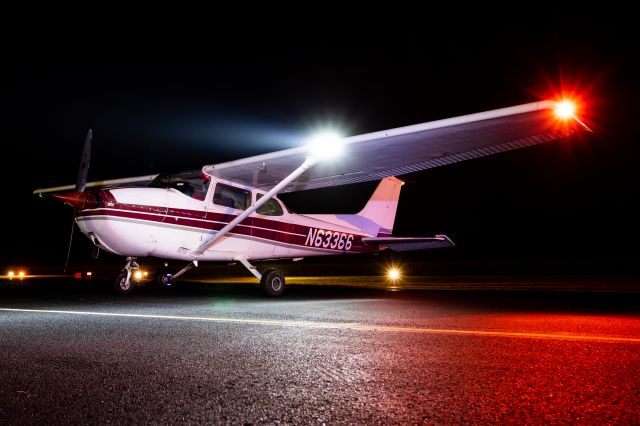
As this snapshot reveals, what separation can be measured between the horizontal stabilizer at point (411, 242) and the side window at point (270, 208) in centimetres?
322

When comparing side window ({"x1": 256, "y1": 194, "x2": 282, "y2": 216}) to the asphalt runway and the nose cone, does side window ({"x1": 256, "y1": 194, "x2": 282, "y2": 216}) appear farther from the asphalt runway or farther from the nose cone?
the asphalt runway

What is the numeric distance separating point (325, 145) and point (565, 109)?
4.05 meters

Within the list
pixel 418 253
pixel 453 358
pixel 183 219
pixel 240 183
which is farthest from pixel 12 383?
pixel 418 253

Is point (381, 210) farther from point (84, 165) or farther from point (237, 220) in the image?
point (84, 165)

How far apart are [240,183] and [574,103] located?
22.3 ft

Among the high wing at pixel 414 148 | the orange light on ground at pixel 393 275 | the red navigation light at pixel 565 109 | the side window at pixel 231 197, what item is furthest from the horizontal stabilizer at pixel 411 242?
the orange light on ground at pixel 393 275

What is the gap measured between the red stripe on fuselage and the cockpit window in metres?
0.42

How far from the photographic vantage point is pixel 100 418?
2.33 metres

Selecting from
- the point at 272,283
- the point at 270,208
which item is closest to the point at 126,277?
the point at 272,283

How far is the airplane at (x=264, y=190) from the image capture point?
8.37 m

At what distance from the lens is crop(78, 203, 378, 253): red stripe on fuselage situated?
911cm

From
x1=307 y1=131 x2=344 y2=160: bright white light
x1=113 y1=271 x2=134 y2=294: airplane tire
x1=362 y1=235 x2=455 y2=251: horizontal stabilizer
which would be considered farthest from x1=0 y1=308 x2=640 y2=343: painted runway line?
x1=362 y1=235 x2=455 y2=251: horizontal stabilizer

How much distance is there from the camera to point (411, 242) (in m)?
13.6

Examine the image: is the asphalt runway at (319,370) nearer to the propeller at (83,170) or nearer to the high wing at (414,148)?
the high wing at (414,148)
